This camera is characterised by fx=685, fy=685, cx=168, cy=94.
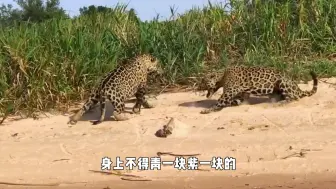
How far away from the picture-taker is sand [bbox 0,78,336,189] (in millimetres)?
6551

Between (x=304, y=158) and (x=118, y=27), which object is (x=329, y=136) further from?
(x=118, y=27)

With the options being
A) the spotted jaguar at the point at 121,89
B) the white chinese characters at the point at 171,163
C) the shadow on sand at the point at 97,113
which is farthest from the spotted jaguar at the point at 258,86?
the white chinese characters at the point at 171,163

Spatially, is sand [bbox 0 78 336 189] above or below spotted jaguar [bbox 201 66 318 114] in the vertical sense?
below

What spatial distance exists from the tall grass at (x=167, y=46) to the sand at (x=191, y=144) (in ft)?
1.55

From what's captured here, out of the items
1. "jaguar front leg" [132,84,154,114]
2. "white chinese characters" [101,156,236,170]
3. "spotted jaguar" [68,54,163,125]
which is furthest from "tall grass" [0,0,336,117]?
"white chinese characters" [101,156,236,170]

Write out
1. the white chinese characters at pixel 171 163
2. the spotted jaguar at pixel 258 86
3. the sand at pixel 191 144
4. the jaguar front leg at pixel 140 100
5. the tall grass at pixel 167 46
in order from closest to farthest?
the sand at pixel 191 144 → the white chinese characters at pixel 171 163 → the spotted jaguar at pixel 258 86 → the jaguar front leg at pixel 140 100 → the tall grass at pixel 167 46

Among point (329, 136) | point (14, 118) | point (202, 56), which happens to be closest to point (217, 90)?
point (202, 56)

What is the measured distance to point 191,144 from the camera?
24.5ft

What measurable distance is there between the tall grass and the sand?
47 cm

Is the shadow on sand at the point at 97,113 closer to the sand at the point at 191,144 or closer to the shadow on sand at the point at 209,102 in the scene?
the sand at the point at 191,144

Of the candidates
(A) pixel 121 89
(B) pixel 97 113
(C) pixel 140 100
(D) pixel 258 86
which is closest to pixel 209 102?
(D) pixel 258 86

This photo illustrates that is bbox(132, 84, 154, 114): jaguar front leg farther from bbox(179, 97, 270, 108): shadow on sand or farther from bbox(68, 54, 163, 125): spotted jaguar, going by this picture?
bbox(179, 97, 270, 108): shadow on sand

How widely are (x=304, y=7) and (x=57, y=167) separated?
4972 millimetres

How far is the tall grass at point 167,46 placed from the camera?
9.04 metres
